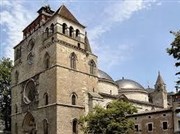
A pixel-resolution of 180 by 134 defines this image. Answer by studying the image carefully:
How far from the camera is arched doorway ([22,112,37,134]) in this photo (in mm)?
45206

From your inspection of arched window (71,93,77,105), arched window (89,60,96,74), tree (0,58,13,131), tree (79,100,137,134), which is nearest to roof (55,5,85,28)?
arched window (89,60,96,74)

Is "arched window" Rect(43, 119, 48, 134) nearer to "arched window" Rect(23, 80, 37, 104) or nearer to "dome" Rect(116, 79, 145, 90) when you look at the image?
"arched window" Rect(23, 80, 37, 104)

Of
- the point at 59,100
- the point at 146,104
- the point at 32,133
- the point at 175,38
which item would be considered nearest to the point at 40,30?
the point at 59,100

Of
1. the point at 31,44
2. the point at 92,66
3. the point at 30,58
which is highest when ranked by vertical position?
the point at 31,44

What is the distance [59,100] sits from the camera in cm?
4009

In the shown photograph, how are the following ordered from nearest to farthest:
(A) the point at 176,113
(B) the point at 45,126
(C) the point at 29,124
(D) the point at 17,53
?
(A) the point at 176,113
(B) the point at 45,126
(C) the point at 29,124
(D) the point at 17,53

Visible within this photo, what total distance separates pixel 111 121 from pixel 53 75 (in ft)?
32.7

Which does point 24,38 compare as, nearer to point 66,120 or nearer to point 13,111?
point 13,111

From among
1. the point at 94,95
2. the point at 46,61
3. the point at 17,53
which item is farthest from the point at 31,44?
the point at 94,95

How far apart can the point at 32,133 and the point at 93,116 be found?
12379mm

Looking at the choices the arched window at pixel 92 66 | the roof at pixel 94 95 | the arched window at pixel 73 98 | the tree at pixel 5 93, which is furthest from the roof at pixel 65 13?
the tree at pixel 5 93

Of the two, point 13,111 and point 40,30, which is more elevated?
point 40,30

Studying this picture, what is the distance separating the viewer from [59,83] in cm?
4066

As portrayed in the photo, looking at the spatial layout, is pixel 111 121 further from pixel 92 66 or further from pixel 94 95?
pixel 92 66
